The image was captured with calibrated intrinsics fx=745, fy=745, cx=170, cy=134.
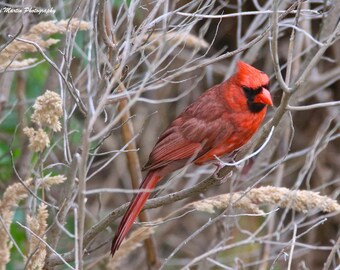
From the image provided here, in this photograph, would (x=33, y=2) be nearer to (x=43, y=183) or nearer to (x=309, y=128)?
(x=43, y=183)

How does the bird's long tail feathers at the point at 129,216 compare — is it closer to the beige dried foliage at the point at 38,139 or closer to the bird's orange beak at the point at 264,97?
the beige dried foliage at the point at 38,139

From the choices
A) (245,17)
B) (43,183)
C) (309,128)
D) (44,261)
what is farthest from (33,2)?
(309,128)

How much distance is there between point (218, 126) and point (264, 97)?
10.8 inches

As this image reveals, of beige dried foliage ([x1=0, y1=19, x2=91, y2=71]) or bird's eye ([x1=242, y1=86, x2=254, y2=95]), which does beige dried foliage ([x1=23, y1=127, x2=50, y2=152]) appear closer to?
beige dried foliage ([x1=0, y1=19, x2=91, y2=71])

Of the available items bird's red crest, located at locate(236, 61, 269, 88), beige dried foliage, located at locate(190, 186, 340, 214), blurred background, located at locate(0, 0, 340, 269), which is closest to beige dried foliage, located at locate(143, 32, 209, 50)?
blurred background, located at locate(0, 0, 340, 269)

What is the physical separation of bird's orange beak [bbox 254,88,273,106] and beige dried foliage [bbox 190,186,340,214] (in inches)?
19.5

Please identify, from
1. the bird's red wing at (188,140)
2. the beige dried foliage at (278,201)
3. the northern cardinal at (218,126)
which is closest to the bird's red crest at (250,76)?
the northern cardinal at (218,126)

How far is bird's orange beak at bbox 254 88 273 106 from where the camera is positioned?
3124mm

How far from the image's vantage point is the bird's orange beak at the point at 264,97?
312 centimetres

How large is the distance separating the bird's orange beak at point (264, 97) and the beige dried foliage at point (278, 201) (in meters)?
0.49

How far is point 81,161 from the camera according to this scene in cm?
190

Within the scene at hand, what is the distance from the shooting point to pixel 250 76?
10.7ft

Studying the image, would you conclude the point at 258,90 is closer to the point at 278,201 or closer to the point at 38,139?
the point at 278,201

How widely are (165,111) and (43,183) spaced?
326 centimetres
